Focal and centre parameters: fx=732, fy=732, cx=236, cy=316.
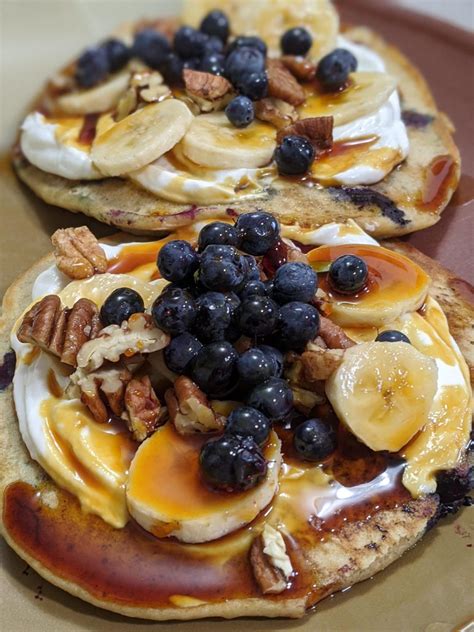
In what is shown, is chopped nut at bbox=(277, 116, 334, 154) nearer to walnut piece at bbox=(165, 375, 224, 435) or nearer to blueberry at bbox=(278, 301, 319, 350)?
blueberry at bbox=(278, 301, 319, 350)

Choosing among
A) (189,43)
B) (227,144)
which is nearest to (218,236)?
(227,144)

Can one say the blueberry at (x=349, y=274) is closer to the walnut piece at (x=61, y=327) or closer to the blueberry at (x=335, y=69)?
the walnut piece at (x=61, y=327)

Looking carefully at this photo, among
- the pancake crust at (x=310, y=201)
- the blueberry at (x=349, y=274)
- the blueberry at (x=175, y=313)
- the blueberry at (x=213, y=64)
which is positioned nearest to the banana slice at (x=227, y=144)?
the pancake crust at (x=310, y=201)

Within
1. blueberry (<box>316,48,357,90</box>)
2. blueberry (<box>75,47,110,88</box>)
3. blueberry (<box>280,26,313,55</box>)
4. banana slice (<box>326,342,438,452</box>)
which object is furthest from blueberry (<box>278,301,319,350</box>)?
blueberry (<box>75,47,110,88</box>)

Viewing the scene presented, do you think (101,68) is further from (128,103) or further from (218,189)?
(218,189)

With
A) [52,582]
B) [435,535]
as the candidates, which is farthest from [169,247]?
[435,535]

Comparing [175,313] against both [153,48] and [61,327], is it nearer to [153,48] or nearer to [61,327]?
[61,327]
